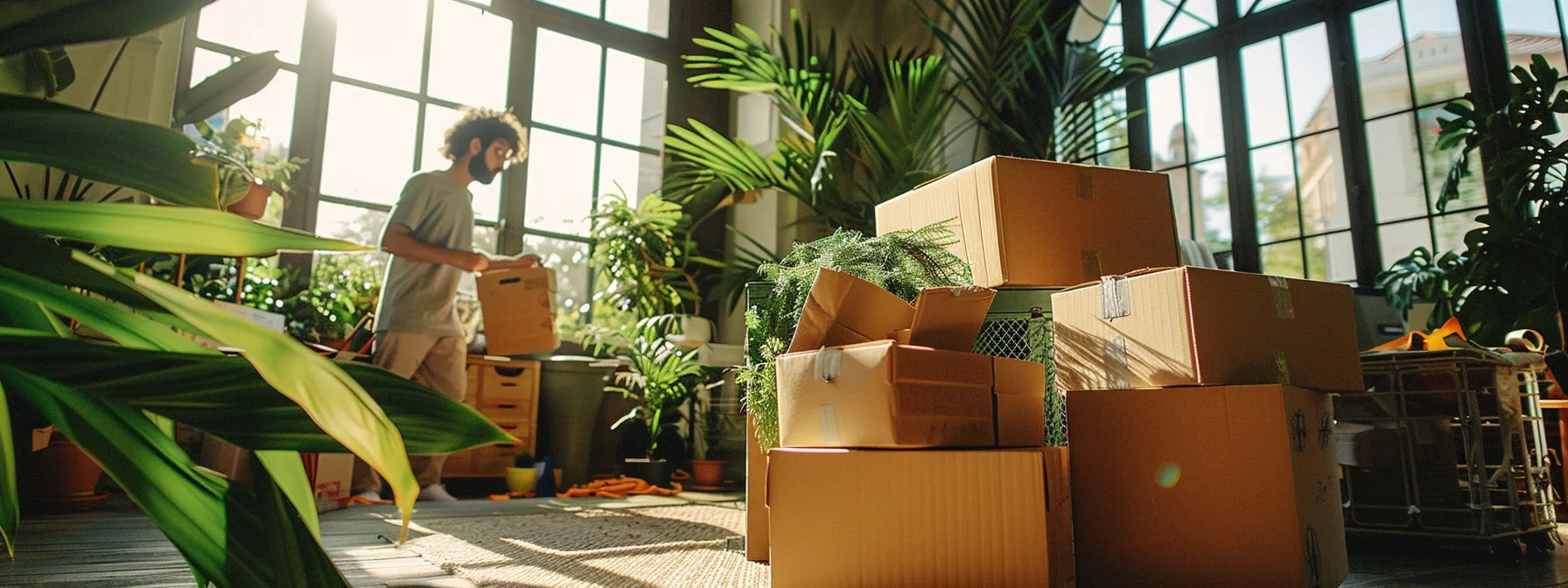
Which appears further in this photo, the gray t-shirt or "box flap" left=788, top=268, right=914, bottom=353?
the gray t-shirt

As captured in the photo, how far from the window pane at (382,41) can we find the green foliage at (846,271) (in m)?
2.80

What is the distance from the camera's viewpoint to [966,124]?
4133 millimetres

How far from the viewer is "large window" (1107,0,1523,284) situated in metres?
3.52

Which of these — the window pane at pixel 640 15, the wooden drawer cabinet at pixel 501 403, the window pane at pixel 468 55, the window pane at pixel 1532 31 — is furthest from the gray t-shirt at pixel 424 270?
the window pane at pixel 1532 31

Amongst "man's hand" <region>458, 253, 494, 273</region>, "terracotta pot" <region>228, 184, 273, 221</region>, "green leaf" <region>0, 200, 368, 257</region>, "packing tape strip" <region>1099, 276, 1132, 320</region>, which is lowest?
"green leaf" <region>0, 200, 368, 257</region>

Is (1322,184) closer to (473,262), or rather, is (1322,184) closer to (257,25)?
(473,262)

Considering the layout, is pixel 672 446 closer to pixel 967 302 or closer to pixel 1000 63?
pixel 1000 63

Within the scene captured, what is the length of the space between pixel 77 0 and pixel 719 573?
56.9 inches

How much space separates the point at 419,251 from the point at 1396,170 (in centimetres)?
386

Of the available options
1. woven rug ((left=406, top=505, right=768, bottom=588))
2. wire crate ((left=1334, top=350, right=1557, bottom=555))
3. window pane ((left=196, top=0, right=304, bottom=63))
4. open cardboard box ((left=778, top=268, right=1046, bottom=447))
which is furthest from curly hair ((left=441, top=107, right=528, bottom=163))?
wire crate ((left=1334, top=350, right=1557, bottom=555))

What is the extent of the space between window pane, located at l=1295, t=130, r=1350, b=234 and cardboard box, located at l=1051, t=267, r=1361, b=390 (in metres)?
2.50

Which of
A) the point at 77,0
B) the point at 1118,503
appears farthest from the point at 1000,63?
the point at 77,0

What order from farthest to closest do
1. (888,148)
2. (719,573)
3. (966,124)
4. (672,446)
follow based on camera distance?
(966,124)
(672,446)
(888,148)
(719,573)

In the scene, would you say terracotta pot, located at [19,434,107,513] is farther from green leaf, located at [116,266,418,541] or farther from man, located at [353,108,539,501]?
green leaf, located at [116,266,418,541]
